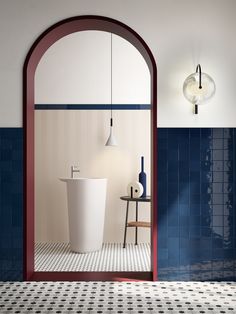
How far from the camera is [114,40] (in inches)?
Answer: 248

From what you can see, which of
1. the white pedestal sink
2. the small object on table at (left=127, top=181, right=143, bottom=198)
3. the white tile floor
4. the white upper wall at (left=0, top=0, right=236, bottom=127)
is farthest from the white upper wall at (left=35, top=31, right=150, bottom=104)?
the white tile floor

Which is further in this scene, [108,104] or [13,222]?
[108,104]

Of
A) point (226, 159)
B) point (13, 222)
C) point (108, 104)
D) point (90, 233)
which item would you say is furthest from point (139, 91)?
point (13, 222)

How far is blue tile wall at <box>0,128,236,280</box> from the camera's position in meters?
4.16

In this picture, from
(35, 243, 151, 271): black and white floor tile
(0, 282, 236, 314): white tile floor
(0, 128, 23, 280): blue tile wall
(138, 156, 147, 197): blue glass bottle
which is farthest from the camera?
(138, 156, 147, 197): blue glass bottle

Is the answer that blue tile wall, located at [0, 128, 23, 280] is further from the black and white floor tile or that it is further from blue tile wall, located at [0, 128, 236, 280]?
the black and white floor tile

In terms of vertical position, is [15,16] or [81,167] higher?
[15,16]

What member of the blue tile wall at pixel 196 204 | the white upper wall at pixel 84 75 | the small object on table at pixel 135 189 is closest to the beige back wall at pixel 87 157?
the white upper wall at pixel 84 75

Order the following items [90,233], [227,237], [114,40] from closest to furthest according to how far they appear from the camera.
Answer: [227,237] < [90,233] < [114,40]

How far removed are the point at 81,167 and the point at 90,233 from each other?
1.09 meters

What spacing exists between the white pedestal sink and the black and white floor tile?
14cm

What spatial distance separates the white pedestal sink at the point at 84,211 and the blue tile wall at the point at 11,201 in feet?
4.58

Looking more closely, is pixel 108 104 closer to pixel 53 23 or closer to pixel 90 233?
pixel 90 233

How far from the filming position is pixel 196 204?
4184 millimetres
